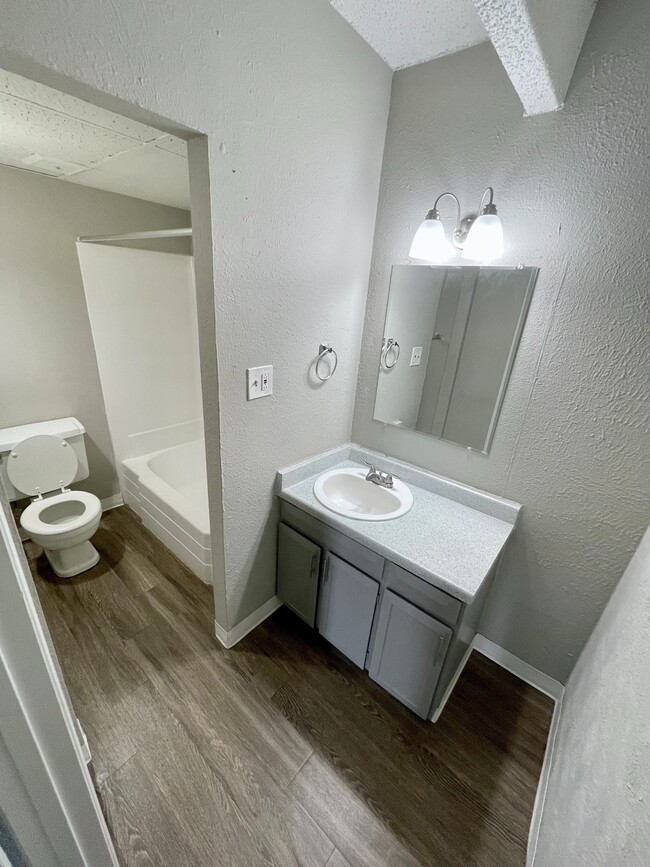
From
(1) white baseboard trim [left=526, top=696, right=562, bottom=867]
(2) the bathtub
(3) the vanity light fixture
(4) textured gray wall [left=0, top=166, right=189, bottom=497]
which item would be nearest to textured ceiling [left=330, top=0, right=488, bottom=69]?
(3) the vanity light fixture

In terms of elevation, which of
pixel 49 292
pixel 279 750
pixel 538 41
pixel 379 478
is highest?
pixel 538 41

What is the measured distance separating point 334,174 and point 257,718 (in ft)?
A: 7.22

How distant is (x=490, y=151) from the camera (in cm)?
127

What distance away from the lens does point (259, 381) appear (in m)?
1.35

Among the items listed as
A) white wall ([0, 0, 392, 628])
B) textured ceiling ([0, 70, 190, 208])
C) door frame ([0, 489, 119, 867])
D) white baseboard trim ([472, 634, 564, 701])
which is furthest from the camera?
white baseboard trim ([472, 634, 564, 701])

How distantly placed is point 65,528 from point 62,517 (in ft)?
1.12

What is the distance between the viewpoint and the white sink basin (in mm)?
1588

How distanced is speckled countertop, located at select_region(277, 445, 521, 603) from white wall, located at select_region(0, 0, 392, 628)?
13 cm

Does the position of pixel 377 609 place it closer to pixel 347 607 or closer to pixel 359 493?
pixel 347 607

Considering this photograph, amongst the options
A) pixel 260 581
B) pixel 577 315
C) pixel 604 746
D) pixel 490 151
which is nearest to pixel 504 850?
pixel 604 746

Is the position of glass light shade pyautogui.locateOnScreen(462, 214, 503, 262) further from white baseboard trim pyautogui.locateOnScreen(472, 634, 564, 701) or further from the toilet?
the toilet

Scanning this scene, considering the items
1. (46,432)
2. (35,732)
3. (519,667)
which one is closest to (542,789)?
(519,667)

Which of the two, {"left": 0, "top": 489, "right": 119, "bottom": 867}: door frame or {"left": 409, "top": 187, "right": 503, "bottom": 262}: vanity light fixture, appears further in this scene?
{"left": 409, "top": 187, "right": 503, "bottom": 262}: vanity light fixture

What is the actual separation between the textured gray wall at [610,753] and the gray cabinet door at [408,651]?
41cm
